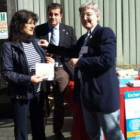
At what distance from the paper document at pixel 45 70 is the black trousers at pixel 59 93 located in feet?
3.43

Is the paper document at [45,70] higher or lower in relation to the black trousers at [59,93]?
higher

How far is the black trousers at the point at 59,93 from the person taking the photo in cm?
441

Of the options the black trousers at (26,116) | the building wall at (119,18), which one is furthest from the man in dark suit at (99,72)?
the building wall at (119,18)

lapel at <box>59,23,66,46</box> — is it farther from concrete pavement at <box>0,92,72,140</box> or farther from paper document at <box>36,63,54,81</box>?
concrete pavement at <box>0,92,72,140</box>

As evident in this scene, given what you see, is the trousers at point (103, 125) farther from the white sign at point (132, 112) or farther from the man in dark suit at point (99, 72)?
the white sign at point (132, 112)

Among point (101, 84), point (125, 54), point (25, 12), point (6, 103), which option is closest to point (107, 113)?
point (101, 84)

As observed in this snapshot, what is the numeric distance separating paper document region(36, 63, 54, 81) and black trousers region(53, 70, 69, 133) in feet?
3.43

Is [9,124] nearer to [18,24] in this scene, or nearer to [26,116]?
[26,116]

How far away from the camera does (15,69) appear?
3.28 m

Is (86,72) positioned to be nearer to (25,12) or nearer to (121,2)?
(25,12)

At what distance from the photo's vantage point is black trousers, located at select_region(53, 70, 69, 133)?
4410mm

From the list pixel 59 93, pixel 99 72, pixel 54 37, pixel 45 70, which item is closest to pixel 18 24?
pixel 45 70

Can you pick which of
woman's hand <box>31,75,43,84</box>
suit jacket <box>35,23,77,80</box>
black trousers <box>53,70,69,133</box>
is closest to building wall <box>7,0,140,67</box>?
suit jacket <box>35,23,77,80</box>

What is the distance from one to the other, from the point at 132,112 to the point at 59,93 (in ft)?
3.80
